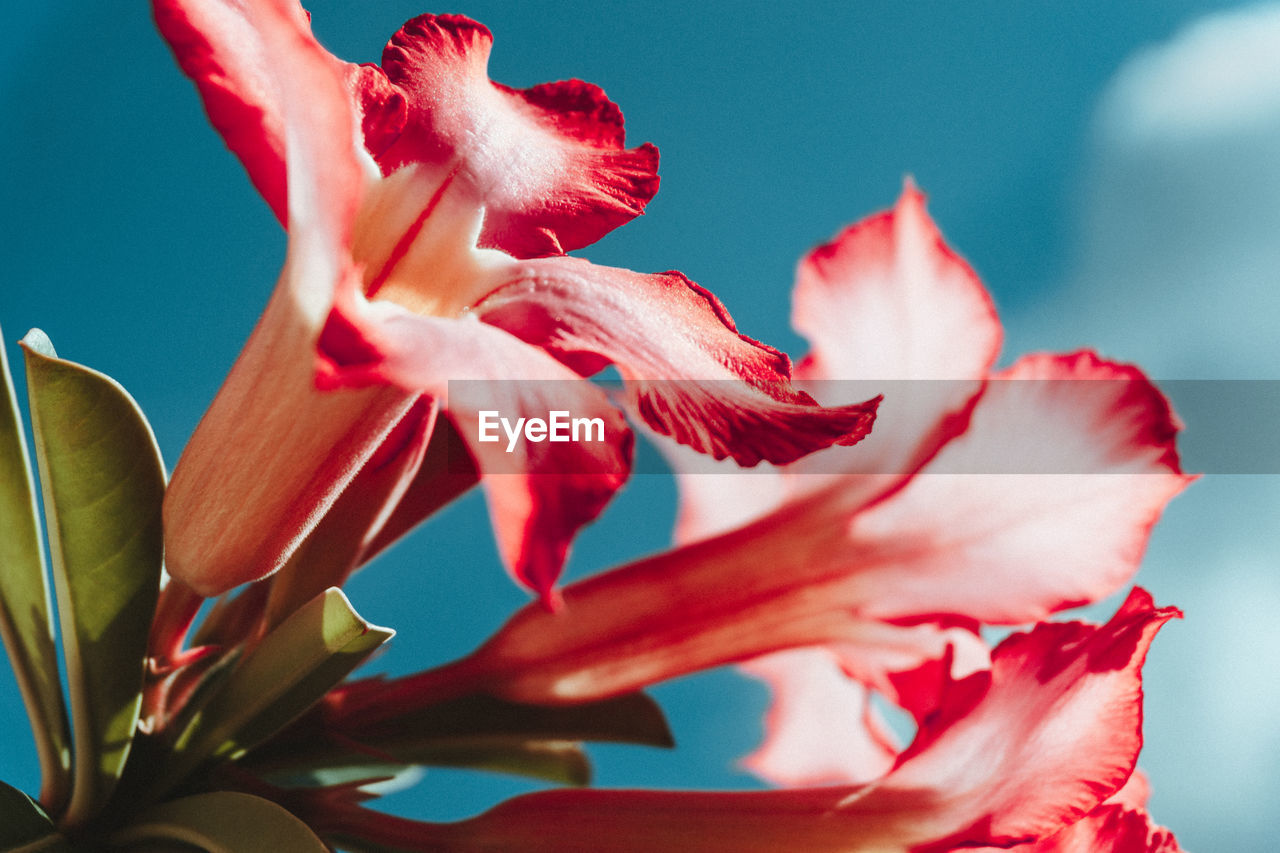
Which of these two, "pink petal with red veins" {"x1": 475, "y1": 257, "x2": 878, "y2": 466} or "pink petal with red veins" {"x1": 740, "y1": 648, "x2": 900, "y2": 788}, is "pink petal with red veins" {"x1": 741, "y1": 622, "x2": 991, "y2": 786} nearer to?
"pink petal with red veins" {"x1": 740, "y1": 648, "x2": 900, "y2": 788}

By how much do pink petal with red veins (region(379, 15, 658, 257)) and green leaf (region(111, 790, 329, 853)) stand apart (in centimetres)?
23

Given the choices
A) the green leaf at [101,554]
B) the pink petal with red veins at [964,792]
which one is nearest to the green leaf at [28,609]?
the green leaf at [101,554]

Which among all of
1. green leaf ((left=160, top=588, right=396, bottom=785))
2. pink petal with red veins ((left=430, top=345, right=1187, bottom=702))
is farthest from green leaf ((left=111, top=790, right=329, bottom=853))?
pink petal with red veins ((left=430, top=345, right=1187, bottom=702))

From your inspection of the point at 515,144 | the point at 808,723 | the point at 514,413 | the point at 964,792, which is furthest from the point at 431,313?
the point at 808,723

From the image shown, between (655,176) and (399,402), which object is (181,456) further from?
(655,176)

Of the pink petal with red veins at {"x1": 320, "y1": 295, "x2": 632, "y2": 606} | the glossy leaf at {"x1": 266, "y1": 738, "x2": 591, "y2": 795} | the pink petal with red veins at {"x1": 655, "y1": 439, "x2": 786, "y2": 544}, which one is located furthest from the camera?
the pink petal with red veins at {"x1": 655, "y1": 439, "x2": 786, "y2": 544}

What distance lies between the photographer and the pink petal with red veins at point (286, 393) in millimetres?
294

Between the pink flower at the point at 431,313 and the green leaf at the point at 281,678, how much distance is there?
32 mm

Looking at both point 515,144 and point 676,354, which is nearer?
point 676,354

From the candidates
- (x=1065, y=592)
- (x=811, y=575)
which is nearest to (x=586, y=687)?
(x=811, y=575)

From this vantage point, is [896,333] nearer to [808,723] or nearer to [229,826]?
[808,723]

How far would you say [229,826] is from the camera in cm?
38

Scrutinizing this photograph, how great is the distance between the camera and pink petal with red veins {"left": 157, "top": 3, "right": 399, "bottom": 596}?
0.96 feet

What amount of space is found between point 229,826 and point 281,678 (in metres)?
0.05
